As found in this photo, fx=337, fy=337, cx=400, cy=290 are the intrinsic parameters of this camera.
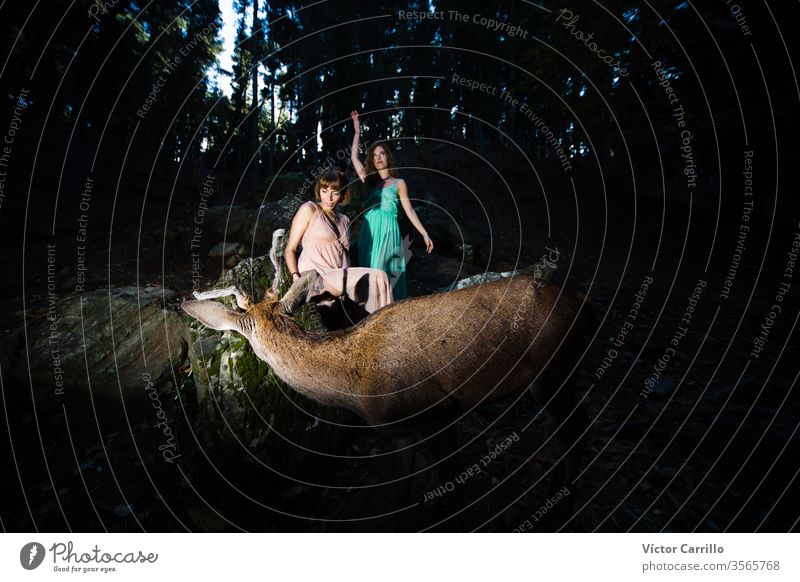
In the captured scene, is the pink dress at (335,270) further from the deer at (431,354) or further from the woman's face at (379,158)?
the woman's face at (379,158)

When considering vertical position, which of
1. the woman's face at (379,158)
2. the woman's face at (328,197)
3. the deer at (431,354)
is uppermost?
the woman's face at (379,158)

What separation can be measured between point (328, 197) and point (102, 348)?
376cm

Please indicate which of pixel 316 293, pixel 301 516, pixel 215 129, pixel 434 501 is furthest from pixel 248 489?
pixel 215 129

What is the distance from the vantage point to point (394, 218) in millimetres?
3854

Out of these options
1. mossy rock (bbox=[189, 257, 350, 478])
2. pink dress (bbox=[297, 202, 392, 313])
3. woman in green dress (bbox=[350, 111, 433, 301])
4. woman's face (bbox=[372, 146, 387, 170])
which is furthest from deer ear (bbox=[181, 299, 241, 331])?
woman's face (bbox=[372, 146, 387, 170])

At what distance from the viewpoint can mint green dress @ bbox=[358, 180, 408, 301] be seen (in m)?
3.80

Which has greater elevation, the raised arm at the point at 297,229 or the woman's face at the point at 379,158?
the woman's face at the point at 379,158

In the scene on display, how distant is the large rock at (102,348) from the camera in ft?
13.7

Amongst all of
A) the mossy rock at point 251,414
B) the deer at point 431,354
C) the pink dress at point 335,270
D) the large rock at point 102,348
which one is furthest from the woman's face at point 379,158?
the large rock at point 102,348

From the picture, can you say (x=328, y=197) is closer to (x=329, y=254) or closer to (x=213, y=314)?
(x=329, y=254)

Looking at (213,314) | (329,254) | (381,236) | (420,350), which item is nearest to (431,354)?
(420,350)

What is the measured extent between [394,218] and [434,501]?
2.81 metres

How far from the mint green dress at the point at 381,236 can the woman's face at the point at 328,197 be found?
2.01 feet
